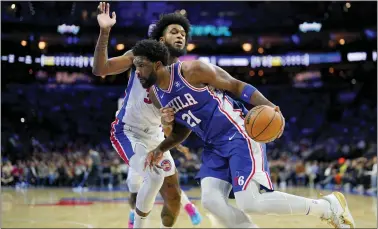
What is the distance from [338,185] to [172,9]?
44.7 ft

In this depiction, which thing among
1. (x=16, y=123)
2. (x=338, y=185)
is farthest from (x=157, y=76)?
(x=16, y=123)

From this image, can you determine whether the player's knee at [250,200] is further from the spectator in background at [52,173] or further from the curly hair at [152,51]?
the spectator in background at [52,173]

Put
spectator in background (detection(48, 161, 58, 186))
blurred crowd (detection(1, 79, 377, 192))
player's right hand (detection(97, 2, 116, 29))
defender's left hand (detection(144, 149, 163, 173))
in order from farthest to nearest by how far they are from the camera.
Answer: spectator in background (detection(48, 161, 58, 186)), blurred crowd (detection(1, 79, 377, 192)), defender's left hand (detection(144, 149, 163, 173)), player's right hand (detection(97, 2, 116, 29))

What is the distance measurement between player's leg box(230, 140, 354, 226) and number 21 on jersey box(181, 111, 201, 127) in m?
0.39

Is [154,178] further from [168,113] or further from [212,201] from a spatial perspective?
[212,201]

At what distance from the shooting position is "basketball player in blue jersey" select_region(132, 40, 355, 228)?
3.58 metres

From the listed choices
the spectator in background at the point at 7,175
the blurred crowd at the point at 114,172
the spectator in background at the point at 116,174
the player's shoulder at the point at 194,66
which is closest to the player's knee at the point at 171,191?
the player's shoulder at the point at 194,66

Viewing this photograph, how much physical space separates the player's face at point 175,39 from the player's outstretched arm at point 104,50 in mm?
462

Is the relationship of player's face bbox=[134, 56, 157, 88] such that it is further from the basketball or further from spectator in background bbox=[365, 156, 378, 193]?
spectator in background bbox=[365, 156, 378, 193]

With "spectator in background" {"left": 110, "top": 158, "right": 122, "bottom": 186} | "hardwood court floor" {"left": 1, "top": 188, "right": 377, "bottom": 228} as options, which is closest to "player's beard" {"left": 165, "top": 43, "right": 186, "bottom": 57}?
"hardwood court floor" {"left": 1, "top": 188, "right": 377, "bottom": 228}

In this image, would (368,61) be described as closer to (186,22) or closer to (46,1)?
(46,1)

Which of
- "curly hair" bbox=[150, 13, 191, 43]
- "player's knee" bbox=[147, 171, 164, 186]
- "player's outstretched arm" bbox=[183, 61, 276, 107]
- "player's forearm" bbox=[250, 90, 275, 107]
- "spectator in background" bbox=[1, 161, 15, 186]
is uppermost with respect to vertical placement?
"curly hair" bbox=[150, 13, 191, 43]

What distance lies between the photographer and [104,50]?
13.7 feet

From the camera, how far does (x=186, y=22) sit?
496 cm
